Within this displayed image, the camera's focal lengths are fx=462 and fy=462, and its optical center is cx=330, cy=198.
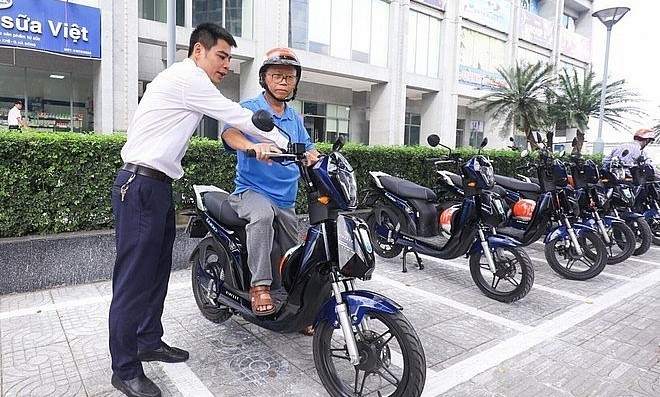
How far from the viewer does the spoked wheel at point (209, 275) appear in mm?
3270

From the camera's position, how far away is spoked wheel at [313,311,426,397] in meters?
2.28

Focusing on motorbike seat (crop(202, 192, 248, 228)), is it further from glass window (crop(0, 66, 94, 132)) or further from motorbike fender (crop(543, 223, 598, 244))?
glass window (crop(0, 66, 94, 132))

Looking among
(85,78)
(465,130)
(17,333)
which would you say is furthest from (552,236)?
(465,130)

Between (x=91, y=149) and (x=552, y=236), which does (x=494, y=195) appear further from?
(x=91, y=149)

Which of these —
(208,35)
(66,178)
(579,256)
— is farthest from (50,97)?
(579,256)

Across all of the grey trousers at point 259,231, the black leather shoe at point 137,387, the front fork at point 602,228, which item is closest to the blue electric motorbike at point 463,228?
the front fork at point 602,228

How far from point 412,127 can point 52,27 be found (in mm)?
17379

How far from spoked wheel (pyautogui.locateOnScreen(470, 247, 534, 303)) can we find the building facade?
11.7 meters

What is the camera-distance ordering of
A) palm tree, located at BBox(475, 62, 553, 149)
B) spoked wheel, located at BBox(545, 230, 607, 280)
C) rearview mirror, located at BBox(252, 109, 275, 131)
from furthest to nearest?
palm tree, located at BBox(475, 62, 553, 149), spoked wheel, located at BBox(545, 230, 607, 280), rearview mirror, located at BBox(252, 109, 275, 131)

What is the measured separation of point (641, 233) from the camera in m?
6.26

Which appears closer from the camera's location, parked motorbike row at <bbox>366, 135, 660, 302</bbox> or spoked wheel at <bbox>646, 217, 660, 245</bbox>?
parked motorbike row at <bbox>366, 135, 660, 302</bbox>

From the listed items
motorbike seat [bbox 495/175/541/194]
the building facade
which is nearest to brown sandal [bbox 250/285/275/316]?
motorbike seat [bbox 495/175/541/194]

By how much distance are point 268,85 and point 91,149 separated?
2.30 meters

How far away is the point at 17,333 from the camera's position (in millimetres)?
3250
